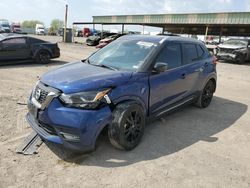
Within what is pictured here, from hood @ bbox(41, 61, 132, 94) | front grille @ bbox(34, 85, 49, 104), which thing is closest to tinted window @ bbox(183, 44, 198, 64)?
hood @ bbox(41, 61, 132, 94)

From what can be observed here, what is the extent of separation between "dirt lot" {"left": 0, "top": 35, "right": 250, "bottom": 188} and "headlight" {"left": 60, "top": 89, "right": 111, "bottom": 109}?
0.85m

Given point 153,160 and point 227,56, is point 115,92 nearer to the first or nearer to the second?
point 153,160

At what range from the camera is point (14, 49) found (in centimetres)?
1159

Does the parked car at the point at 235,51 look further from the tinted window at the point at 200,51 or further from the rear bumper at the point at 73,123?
the rear bumper at the point at 73,123

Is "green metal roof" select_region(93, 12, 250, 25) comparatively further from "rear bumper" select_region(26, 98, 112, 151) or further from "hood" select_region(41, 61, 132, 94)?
"rear bumper" select_region(26, 98, 112, 151)

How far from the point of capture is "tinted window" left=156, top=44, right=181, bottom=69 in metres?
4.74

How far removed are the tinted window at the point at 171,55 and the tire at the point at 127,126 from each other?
1.09 meters

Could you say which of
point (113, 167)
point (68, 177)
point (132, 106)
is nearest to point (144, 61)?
point (132, 106)

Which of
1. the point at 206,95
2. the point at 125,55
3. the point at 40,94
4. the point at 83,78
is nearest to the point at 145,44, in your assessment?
the point at 125,55

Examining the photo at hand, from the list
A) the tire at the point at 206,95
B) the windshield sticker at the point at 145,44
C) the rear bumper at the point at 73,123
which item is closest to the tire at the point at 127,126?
the rear bumper at the point at 73,123

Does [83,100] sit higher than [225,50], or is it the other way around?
[83,100]

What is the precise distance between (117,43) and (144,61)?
3.61 ft

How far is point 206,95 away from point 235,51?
44.6 ft

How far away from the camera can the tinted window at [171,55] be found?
15.6 ft
